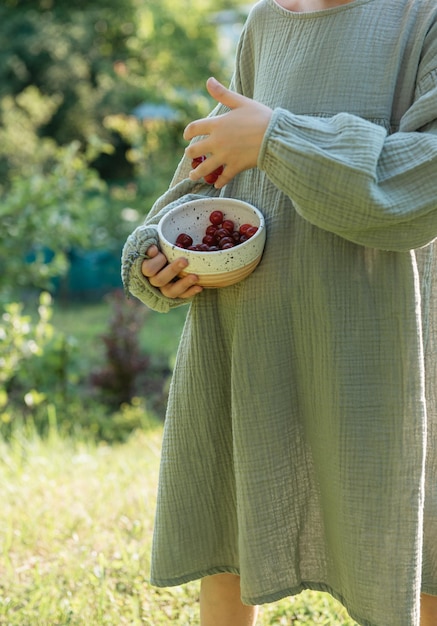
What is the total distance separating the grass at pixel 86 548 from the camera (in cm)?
196

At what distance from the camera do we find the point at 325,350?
1.28m

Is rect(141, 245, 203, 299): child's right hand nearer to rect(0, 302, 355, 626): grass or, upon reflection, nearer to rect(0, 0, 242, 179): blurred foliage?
rect(0, 302, 355, 626): grass

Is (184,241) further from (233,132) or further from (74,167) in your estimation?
(74,167)

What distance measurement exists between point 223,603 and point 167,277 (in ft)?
2.05

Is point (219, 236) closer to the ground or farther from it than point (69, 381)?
farther from it

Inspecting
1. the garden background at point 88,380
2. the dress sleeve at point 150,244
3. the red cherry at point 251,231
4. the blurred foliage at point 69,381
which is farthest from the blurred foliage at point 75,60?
the red cherry at point 251,231

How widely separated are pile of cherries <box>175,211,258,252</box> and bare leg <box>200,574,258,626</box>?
62cm

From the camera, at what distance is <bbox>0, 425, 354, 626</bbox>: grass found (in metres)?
1.96

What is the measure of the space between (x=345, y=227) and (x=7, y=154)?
1036cm

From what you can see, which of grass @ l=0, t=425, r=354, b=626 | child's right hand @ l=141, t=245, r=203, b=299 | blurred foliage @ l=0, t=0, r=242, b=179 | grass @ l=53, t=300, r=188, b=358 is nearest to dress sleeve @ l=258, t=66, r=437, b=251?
child's right hand @ l=141, t=245, r=203, b=299

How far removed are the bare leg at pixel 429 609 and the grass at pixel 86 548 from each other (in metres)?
0.50

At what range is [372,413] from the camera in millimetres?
1250

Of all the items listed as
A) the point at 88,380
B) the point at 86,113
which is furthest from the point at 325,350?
the point at 86,113

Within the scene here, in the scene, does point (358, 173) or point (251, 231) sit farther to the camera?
point (251, 231)
